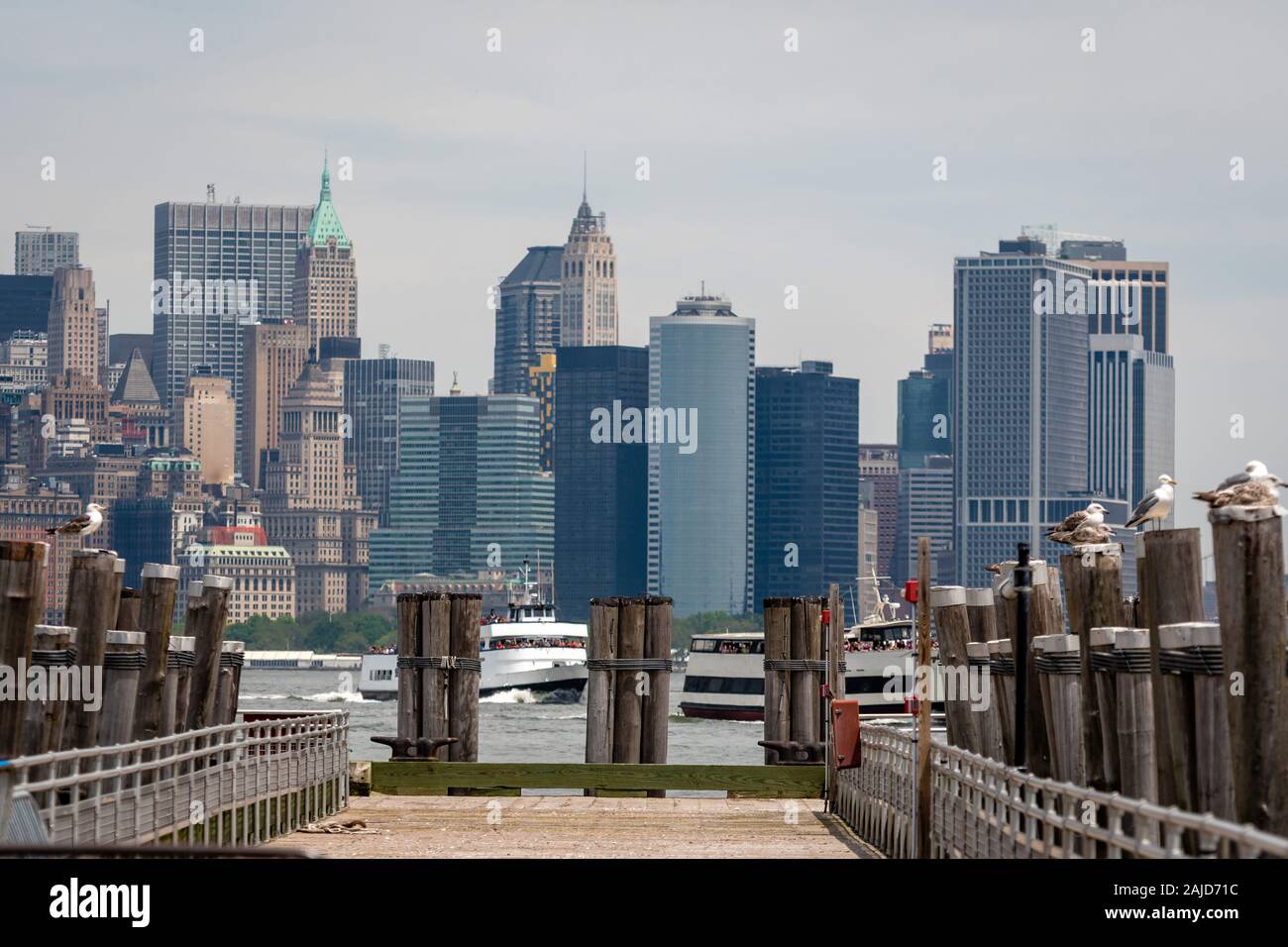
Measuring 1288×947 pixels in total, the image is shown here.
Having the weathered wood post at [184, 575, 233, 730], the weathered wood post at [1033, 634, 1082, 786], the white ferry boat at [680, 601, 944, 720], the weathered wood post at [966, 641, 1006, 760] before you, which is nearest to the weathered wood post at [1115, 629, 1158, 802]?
the weathered wood post at [1033, 634, 1082, 786]

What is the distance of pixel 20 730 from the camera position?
24.2 m

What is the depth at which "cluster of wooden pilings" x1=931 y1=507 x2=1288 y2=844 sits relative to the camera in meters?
17.1

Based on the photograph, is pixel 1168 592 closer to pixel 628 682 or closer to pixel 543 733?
pixel 628 682

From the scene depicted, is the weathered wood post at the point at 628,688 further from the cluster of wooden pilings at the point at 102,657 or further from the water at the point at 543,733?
the water at the point at 543,733

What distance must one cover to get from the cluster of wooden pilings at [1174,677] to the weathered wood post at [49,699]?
9589 mm

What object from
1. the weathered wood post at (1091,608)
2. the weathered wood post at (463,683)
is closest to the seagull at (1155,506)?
the weathered wood post at (1091,608)

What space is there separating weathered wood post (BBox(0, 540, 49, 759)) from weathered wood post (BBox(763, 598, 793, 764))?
19623 millimetres

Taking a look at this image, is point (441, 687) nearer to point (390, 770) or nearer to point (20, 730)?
point (390, 770)

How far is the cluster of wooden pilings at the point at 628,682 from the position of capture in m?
39.8

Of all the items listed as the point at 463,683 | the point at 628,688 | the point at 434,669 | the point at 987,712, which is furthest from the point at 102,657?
the point at 628,688

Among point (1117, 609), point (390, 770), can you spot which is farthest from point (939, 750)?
point (390, 770)

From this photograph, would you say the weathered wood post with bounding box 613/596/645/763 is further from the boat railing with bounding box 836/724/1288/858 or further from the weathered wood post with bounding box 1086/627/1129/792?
the weathered wood post with bounding box 1086/627/1129/792

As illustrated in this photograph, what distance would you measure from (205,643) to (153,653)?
2863 millimetres
